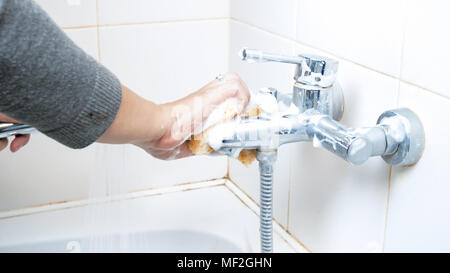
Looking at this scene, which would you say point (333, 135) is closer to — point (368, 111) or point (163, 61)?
point (368, 111)

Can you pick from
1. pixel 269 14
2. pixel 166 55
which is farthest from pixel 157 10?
pixel 269 14

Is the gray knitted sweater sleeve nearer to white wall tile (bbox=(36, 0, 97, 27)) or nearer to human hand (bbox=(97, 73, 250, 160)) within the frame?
human hand (bbox=(97, 73, 250, 160))

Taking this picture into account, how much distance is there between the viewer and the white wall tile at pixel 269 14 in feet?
2.56

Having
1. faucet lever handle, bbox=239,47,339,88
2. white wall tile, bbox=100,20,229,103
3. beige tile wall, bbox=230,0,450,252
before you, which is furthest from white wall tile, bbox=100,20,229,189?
faucet lever handle, bbox=239,47,339,88

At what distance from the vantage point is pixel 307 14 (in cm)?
74

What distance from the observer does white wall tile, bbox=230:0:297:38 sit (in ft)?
2.56

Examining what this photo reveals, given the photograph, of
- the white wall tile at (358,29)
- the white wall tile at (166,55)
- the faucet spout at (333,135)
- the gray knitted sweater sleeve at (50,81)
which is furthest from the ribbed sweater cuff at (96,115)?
the white wall tile at (166,55)

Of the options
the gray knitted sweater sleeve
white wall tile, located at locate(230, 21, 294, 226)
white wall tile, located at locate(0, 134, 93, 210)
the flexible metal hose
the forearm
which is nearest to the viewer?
the gray knitted sweater sleeve

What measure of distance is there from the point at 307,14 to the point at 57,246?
529 millimetres

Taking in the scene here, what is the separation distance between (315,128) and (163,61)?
406 mm

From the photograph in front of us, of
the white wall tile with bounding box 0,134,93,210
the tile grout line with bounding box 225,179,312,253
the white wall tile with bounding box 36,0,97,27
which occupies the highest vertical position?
the white wall tile with bounding box 36,0,97,27

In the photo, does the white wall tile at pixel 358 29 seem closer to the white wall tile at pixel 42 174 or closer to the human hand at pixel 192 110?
the human hand at pixel 192 110

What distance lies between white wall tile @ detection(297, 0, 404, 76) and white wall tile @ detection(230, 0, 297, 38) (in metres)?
0.03
